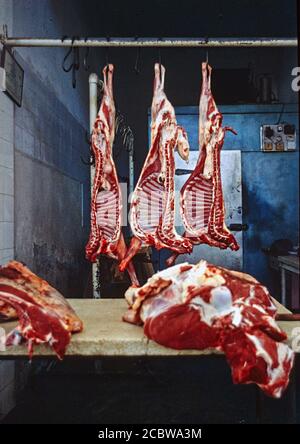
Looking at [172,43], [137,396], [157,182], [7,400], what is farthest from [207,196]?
[7,400]

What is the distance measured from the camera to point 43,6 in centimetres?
501

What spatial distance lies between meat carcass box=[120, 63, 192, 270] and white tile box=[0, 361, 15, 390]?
1.27 metres

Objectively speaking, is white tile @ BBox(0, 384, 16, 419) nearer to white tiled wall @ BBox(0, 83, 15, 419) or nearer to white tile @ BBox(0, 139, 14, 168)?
white tiled wall @ BBox(0, 83, 15, 419)

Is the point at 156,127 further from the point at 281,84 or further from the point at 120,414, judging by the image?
the point at 281,84

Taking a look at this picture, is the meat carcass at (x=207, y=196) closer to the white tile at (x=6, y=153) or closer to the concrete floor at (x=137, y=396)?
the concrete floor at (x=137, y=396)

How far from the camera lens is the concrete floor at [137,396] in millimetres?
3742

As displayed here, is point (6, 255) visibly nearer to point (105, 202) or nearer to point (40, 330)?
point (105, 202)

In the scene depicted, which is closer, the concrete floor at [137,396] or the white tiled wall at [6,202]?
the white tiled wall at [6,202]

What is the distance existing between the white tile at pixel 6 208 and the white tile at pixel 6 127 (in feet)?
1.43

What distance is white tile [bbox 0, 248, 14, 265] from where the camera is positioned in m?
3.50

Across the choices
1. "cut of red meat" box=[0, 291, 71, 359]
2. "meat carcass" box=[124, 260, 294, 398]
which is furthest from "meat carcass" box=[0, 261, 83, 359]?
"meat carcass" box=[124, 260, 294, 398]

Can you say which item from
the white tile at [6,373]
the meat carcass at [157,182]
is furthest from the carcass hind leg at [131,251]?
the white tile at [6,373]

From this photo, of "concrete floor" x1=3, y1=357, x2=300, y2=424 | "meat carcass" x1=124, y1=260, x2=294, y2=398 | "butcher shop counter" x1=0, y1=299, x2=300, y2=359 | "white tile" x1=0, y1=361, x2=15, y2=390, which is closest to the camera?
"meat carcass" x1=124, y1=260, x2=294, y2=398

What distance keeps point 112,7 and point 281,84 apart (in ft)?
11.1
